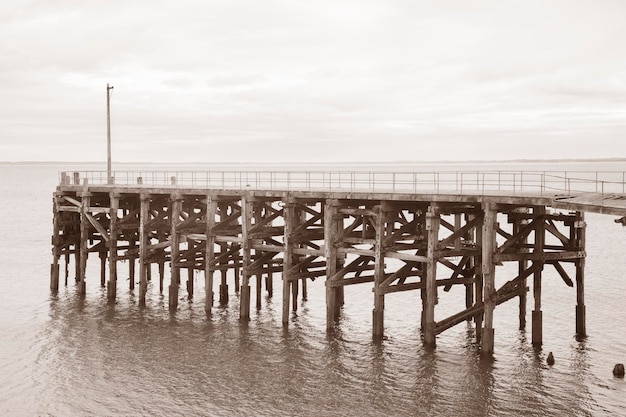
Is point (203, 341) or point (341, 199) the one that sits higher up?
point (341, 199)

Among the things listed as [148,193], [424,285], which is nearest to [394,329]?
[424,285]

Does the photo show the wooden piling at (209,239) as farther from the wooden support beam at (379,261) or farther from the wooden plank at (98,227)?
the wooden support beam at (379,261)

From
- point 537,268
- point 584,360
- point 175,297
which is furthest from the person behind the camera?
point 175,297

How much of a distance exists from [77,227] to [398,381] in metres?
21.9

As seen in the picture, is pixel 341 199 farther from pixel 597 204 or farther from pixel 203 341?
pixel 597 204

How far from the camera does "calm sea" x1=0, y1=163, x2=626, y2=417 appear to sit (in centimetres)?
1895

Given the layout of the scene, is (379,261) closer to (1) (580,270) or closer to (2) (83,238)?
(1) (580,270)

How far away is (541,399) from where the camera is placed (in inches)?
753

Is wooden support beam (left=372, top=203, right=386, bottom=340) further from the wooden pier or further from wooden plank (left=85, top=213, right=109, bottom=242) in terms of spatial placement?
wooden plank (left=85, top=213, right=109, bottom=242)

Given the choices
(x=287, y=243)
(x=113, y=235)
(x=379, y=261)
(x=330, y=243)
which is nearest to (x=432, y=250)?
(x=379, y=261)

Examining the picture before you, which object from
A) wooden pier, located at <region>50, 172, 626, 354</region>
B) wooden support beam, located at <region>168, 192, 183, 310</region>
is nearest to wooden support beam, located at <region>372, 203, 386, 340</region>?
wooden pier, located at <region>50, 172, 626, 354</region>

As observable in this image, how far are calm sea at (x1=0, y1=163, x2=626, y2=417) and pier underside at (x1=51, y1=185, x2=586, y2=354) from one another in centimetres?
91

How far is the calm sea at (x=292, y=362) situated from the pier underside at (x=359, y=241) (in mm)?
912

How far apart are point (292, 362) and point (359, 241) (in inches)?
194
